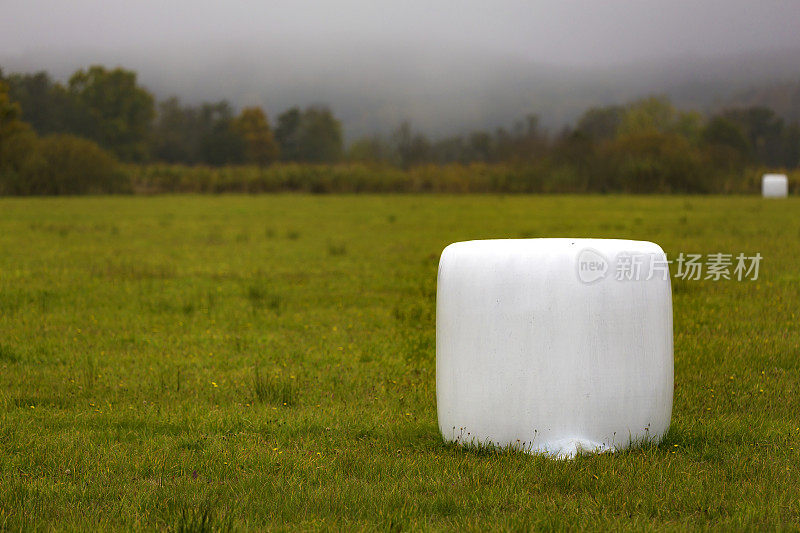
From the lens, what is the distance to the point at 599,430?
4.97 m

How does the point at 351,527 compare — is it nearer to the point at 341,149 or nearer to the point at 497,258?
the point at 497,258

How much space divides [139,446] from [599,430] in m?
2.99

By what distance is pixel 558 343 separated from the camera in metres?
4.87

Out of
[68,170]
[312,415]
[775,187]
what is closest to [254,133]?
[68,170]

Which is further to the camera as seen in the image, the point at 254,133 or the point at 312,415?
the point at 254,133

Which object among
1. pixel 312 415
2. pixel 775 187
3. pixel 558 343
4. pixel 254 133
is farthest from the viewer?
pixel 254 133

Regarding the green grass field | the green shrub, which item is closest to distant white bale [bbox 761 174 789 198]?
the green grass field

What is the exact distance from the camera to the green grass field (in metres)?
4.30

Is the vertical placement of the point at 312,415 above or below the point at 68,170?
below

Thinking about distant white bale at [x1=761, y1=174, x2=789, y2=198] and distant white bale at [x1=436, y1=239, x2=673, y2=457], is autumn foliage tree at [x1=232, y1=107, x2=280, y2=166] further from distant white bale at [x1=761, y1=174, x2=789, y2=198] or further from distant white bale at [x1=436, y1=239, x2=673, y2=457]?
distant white bale at [x1=436, y1=239, x2=673, y2=457]

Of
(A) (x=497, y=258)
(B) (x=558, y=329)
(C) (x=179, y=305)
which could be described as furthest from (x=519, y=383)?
(C) (x=179, y=305)

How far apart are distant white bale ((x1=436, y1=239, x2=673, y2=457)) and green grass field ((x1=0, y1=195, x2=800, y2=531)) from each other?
0.21m

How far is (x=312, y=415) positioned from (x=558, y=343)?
220 cm

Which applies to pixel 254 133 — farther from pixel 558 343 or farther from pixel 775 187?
pixel 558 343
